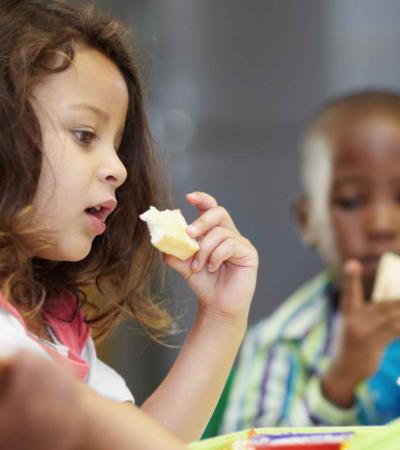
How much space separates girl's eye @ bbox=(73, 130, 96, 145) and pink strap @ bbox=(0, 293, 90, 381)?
18cm

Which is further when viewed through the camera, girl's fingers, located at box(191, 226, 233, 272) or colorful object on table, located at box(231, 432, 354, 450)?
girl's fingers, located at box(191, 226, 233, 272)

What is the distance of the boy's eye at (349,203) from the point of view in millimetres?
1563

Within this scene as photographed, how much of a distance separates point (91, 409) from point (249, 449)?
166 mm

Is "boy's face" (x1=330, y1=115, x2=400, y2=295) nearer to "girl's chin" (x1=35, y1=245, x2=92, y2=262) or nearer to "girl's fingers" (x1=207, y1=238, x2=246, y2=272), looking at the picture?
"girl's fingers" (x1=207, y1=238, x2=246, y2=272)

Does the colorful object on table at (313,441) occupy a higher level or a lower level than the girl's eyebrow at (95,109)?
lower

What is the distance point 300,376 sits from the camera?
56.9 inches

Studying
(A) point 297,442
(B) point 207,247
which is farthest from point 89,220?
(A) point 297,442

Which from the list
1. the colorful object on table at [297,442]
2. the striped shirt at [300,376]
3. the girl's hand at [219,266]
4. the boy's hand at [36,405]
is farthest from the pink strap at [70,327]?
the striped shirt at [300,376]

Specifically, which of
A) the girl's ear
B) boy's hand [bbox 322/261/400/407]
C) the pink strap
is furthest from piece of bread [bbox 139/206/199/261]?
the girl's ear

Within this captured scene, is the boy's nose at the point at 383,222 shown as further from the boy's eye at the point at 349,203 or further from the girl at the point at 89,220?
the girl at the point at 89,220

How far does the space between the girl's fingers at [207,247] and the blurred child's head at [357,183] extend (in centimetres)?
71

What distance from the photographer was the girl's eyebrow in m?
0.77

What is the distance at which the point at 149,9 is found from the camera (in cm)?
193

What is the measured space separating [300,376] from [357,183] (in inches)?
13.9
